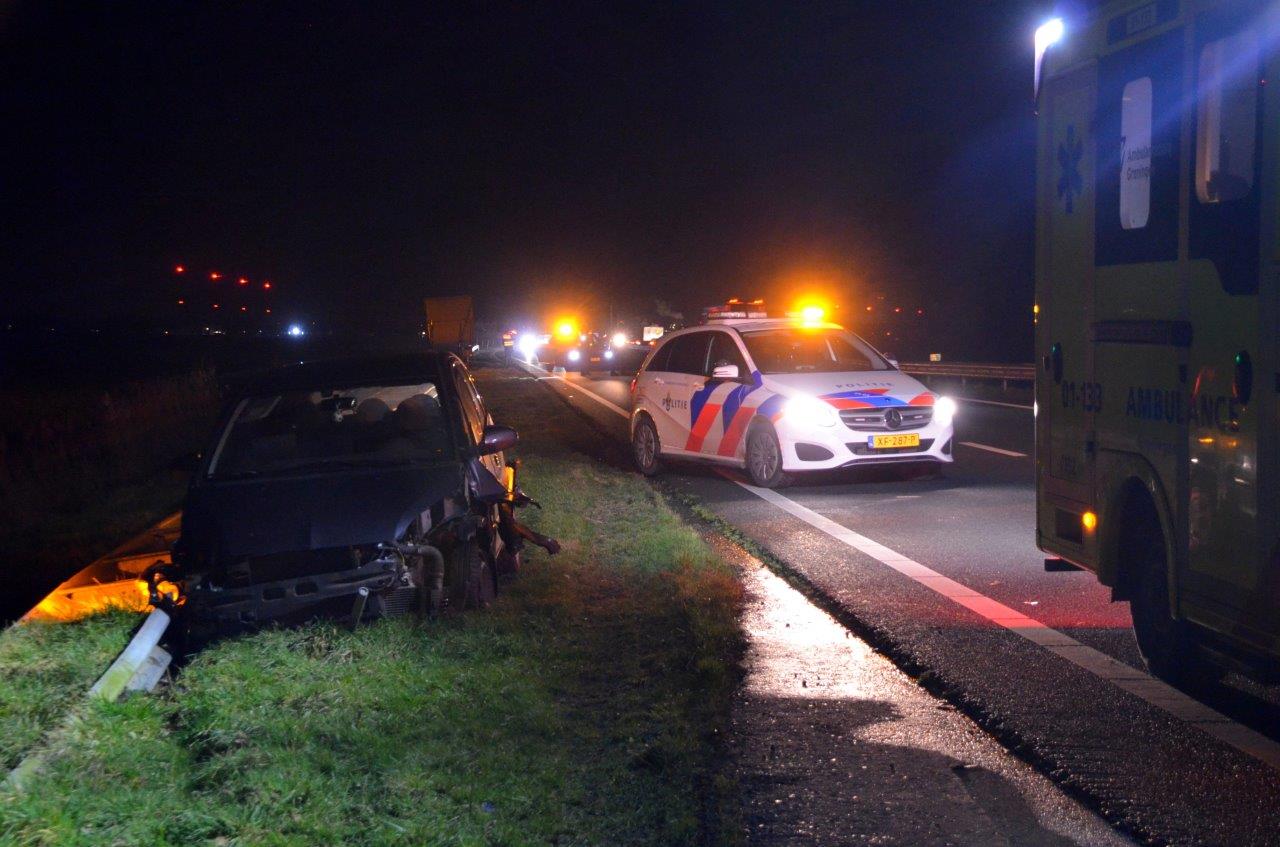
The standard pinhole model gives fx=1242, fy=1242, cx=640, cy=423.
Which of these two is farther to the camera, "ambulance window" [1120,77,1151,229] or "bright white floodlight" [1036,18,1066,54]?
"bright white floodlight" [1036,18,1066,54]

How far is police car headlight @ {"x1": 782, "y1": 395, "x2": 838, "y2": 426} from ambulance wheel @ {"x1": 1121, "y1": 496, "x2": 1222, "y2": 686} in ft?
21.1

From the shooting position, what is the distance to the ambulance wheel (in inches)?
229

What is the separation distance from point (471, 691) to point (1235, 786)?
3.25 meters

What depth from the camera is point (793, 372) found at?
13.4 meters

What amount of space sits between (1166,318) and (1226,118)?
0.92 m

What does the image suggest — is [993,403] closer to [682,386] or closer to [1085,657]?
[682,386]

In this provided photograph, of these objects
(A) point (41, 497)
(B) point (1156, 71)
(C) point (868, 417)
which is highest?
(B) point (1156, 71)

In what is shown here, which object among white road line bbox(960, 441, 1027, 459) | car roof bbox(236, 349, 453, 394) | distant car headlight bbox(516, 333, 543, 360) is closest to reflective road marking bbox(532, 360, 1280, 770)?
car roof bbox(236, 349, 453, 394)

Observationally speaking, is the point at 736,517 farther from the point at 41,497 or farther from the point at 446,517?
the point at 41,497

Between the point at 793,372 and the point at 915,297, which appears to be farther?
the point at 915,297

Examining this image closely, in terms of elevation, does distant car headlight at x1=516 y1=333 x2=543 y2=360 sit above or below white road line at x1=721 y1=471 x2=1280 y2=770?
above

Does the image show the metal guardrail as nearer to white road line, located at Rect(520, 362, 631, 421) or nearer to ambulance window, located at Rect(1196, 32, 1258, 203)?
white road line, located at Rect(520, 362, 631, 421)

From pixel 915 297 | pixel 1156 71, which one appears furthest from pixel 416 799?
pixel 915 297

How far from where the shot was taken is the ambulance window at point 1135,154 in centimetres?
575
